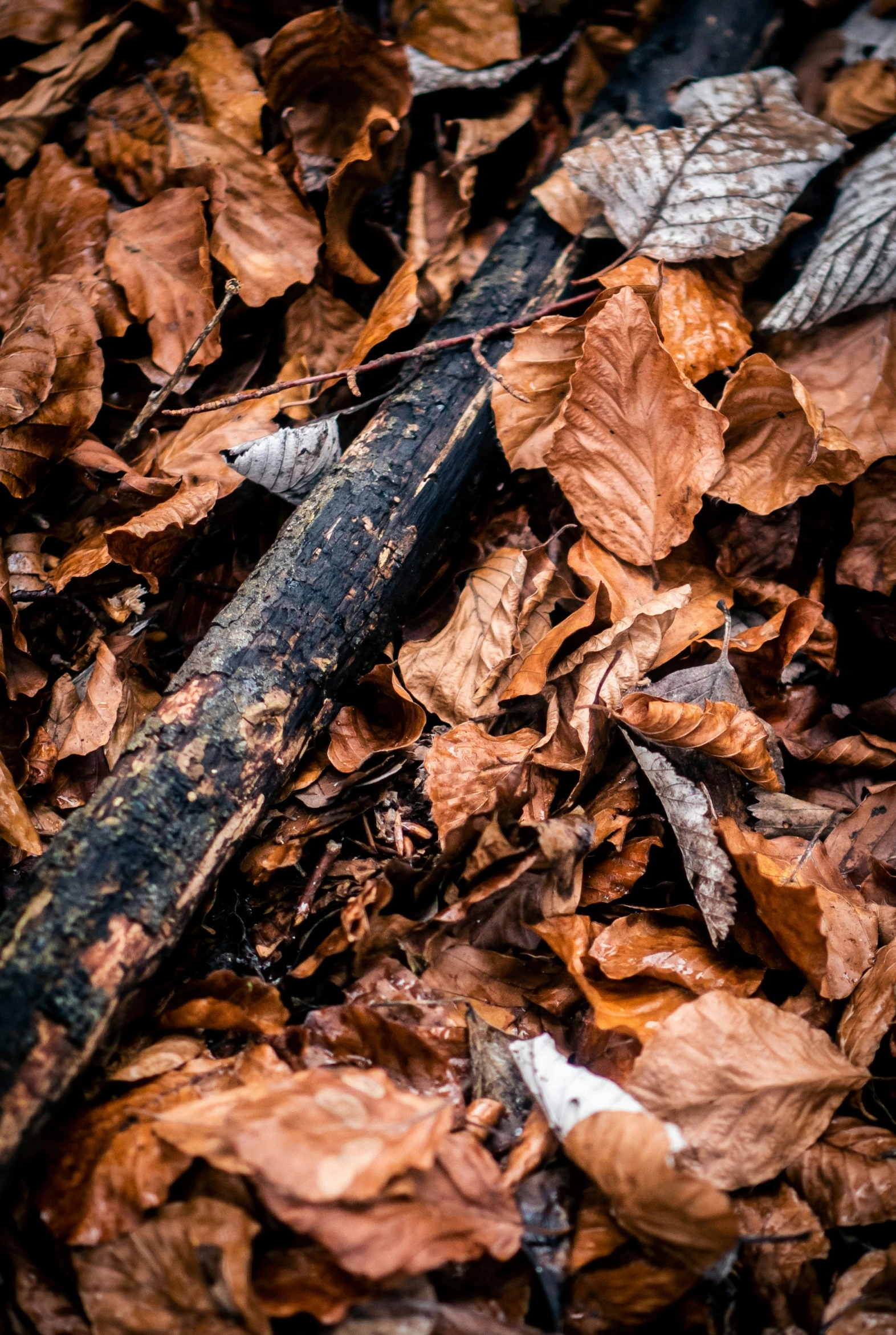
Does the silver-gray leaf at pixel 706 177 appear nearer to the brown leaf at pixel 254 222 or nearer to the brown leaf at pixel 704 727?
the brown leaf at pixel 254 222

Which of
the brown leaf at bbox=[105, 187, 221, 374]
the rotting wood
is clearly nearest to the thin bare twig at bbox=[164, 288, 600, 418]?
the rotting wood

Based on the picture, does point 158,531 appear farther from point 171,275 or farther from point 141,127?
point 141,127

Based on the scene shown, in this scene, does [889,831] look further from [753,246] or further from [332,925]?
[753,246]

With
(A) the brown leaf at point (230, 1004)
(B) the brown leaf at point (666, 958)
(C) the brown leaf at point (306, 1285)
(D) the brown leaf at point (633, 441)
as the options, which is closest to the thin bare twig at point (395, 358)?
(D) the brown leaf at point (633, 441)

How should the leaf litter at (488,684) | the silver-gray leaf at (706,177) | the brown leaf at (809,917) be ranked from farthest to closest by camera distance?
the silver-gray leaf at (706,177), the brown leaf at (809,917), the leaf litter at (488,684)

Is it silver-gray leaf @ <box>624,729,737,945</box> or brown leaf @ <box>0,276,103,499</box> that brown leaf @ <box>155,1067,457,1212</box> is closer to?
silver-gray leaf @ <box>624,729,737,945</box>

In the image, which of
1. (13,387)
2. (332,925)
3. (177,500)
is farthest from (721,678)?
(13,387)
